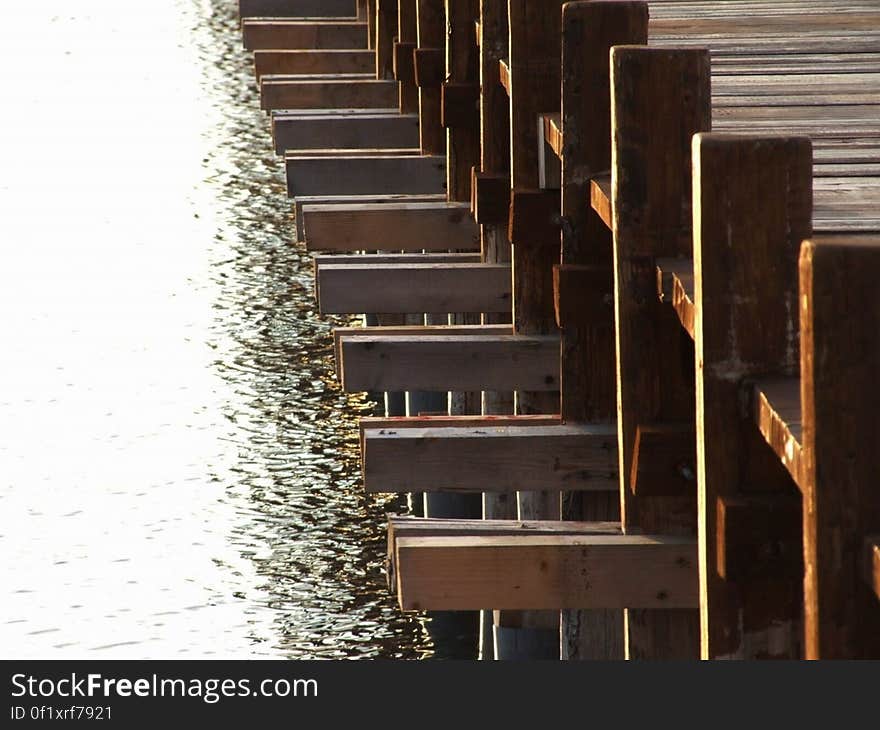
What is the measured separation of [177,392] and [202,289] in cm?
208

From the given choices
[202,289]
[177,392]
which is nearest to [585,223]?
[177,392]

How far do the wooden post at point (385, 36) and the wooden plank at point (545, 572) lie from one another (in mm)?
6285

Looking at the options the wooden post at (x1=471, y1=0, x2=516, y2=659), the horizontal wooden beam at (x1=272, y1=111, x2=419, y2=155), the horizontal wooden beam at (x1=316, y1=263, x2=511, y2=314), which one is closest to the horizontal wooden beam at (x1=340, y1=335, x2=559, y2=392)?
the horizontal wooden beam at (x1=316, y1=263, x2=511, y2=314)

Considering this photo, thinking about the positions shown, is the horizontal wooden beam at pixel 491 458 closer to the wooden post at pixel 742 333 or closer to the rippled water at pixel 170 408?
the wooden post at pixel 742 333

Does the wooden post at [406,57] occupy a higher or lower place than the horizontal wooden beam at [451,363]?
higher

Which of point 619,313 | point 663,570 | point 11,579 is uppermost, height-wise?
point 619,313

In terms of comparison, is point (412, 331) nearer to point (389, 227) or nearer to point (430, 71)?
point (389, 227)

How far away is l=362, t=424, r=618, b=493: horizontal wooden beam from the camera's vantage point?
4617mm

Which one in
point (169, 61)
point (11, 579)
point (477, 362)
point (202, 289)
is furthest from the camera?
point (169, 61)

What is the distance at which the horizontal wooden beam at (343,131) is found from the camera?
28.8 ft

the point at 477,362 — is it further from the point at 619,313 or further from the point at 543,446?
the point at 619,313

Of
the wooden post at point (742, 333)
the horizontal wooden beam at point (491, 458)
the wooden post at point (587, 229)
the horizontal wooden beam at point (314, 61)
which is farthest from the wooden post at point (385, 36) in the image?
the wooden post at point (742, 333)

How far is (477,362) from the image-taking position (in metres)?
5.66

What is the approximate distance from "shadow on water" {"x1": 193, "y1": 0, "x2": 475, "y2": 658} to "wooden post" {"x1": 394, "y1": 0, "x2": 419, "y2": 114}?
218 cm
